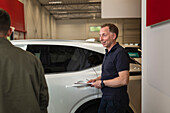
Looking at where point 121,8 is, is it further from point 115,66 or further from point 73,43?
point 115,66

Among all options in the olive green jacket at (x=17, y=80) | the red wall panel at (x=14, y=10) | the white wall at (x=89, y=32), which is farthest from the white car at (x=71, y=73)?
the white wall at (x=89, y=32)

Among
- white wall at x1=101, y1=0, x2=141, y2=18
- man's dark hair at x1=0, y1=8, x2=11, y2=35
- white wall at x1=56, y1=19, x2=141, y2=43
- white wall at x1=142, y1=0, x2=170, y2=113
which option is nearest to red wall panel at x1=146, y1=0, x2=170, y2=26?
white wall at x1=142, y1=0, x2=170, y2=113

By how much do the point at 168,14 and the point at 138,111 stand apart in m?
1.53

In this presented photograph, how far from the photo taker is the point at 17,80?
105cm

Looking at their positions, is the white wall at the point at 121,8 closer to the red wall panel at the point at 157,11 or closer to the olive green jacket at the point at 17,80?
the red wall panel at the point at 157,11

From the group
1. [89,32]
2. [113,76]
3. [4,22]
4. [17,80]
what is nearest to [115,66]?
[113,76]

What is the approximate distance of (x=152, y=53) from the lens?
5.18 ft

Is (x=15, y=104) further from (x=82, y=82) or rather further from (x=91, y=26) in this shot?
(x=91, y=26)

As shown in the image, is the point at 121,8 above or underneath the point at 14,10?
underneath

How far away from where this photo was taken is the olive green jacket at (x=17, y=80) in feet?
3.34

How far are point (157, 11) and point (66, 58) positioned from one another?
124 centimetres

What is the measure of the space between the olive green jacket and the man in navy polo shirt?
0.75m

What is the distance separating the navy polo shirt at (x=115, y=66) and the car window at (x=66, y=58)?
47 centimetres

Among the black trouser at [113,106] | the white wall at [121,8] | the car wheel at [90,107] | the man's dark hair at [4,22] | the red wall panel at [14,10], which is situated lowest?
the car wheel at [90,107]
